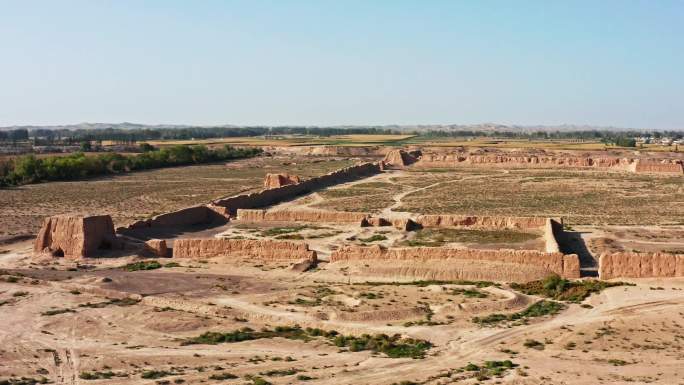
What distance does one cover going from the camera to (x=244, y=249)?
29.2 metres

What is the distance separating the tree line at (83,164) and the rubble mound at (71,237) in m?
41.9

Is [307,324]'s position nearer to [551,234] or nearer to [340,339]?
[340,339]

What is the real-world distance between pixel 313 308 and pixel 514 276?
7829 millimetres

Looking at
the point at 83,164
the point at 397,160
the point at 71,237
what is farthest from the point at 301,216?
the point at 397,160

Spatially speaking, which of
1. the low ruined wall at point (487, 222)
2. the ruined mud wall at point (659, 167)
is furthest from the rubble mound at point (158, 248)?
the ruined mud wall at point (659, 167)

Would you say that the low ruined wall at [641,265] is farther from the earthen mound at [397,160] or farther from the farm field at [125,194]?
the earthen mound at [397,160]

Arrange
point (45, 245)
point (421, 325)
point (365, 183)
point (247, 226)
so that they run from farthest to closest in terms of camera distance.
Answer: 1. point (365, 183)
2. point (247, 226)
3. point (45, 245)
4. point (421, 325)

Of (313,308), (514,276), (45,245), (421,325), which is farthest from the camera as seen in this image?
(45,245)

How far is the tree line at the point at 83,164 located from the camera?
73062 mm

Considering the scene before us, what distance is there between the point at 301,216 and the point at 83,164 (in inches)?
1906

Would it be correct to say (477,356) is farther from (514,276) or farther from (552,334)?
(514,276)

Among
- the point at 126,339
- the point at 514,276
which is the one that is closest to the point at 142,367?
the point at 126,339

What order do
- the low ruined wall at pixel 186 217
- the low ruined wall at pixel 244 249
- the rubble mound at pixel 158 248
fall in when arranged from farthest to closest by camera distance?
the low ruined wall at pixel 186 217 < the rubble mound at pixel 158 248 < the low ruined wall at pixel 244 249

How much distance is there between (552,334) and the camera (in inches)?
740
